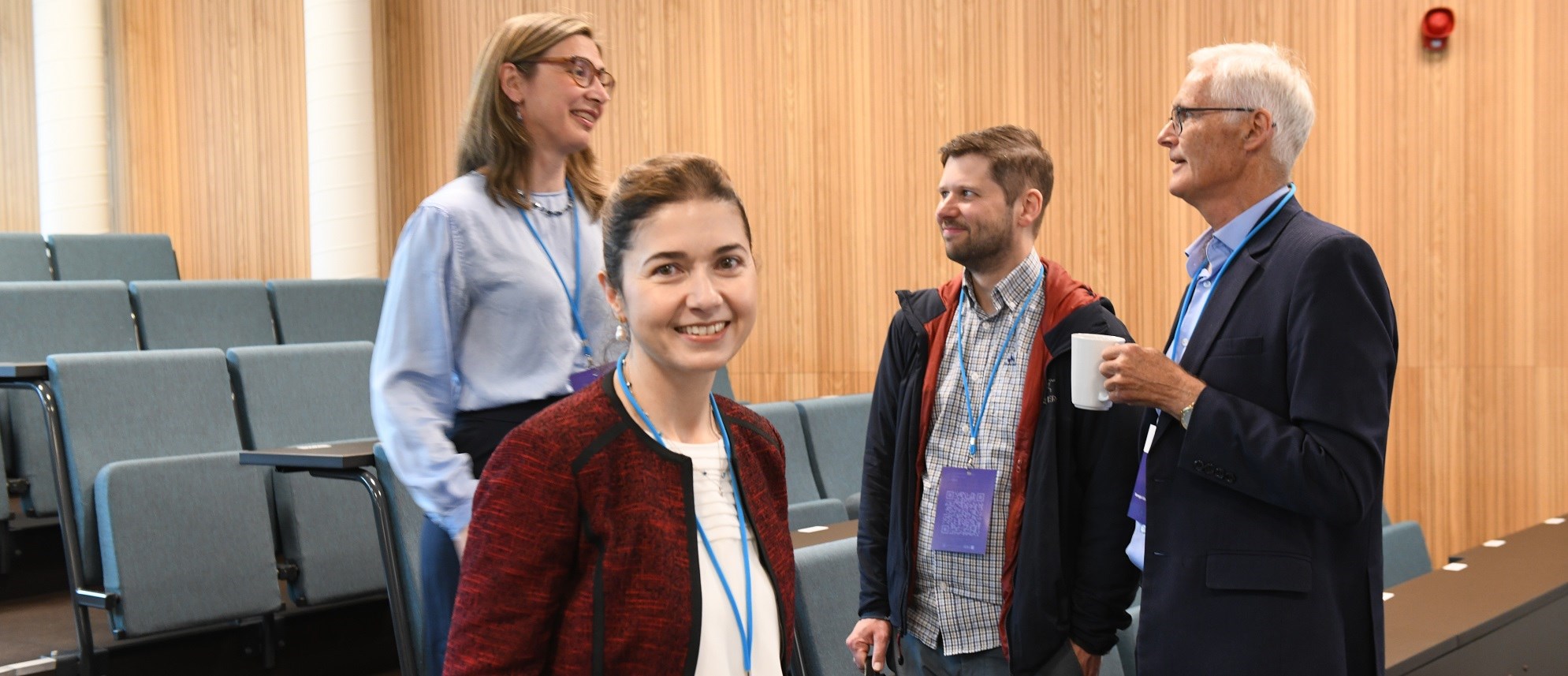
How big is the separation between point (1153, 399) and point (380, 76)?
3757 mm

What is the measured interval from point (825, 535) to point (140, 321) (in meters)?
1.96

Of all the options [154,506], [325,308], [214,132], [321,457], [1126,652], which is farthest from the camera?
[214,132]

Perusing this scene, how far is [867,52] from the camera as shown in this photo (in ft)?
10.8

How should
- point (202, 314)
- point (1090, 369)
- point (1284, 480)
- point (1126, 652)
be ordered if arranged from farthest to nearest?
point (202, 314) < point (1126, 652) < point (1090, 369) < point (1284, 480)

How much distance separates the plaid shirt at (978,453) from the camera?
125 cm

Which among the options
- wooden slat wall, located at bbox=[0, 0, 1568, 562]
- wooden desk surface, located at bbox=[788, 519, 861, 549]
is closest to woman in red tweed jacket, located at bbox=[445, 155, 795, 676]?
wooden desk surface, located at bbox=[788, 519, 861, 549]

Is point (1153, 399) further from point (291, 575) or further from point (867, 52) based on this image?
point (867, 52)

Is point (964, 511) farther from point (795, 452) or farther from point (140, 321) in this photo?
point (140, 321)

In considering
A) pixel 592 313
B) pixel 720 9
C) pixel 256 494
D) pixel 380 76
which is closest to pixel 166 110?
pixel 380 76

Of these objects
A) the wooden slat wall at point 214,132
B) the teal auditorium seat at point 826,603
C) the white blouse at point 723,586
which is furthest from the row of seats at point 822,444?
the wooden slat wall at point 214,132

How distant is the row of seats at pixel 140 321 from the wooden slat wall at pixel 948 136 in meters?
0.95

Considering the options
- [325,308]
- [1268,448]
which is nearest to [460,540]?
[1268,448]

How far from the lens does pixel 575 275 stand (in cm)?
112

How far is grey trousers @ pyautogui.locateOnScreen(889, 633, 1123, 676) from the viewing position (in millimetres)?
1203
